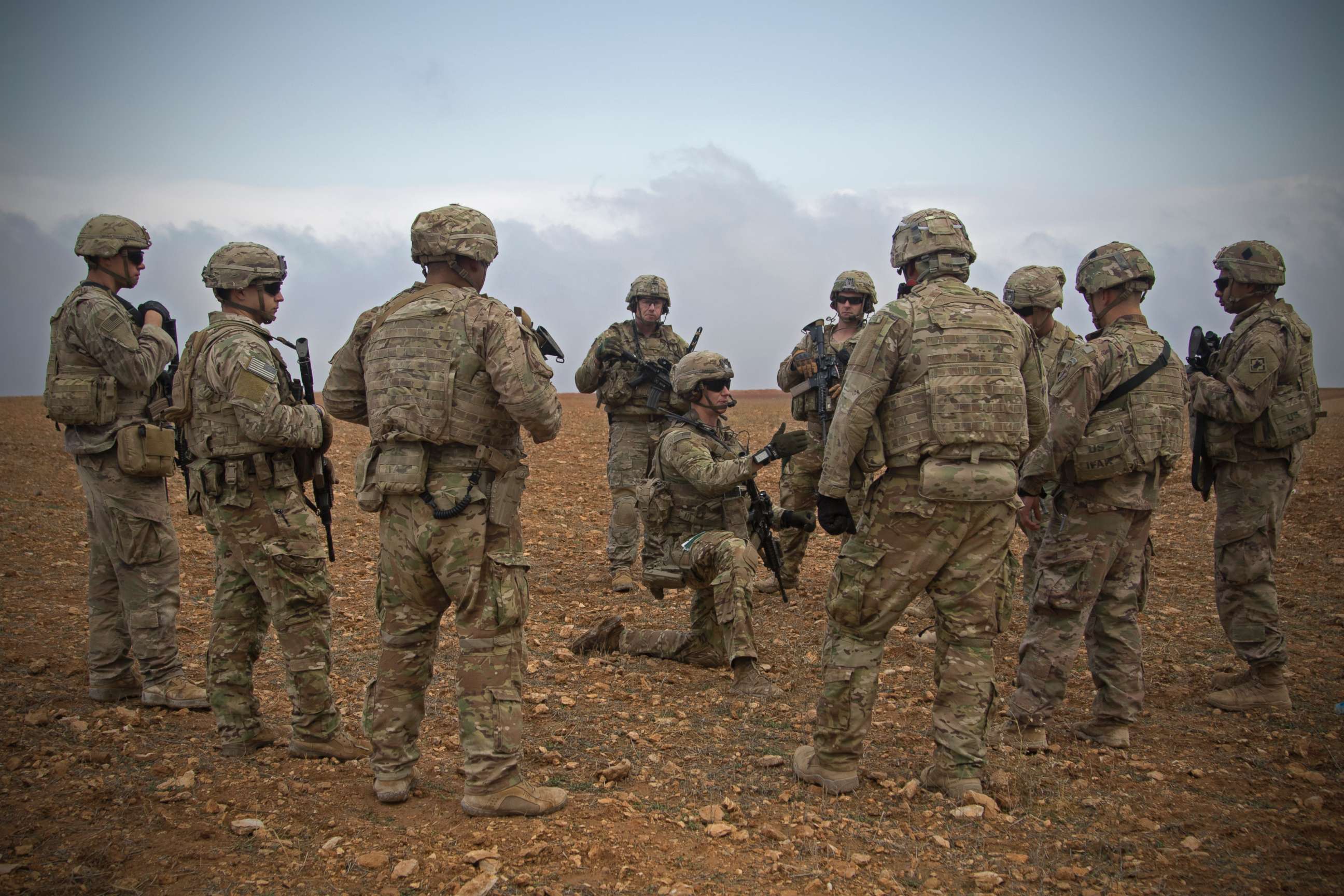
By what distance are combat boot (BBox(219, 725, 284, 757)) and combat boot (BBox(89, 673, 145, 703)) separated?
1.16 meters

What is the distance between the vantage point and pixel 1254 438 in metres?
5.80

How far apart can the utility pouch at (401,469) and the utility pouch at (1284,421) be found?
4.84m

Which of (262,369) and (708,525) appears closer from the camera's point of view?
(262,369)

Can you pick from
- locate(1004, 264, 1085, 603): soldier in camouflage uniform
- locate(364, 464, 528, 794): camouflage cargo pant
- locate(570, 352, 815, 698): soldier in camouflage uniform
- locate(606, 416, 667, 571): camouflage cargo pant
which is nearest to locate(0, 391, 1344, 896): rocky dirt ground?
locate(570, 352, 815, 698): soldier in camouflage uniform

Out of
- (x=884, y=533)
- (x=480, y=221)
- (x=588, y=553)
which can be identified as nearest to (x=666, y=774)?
(x=884, y=533)

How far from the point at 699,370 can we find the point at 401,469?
261 cm

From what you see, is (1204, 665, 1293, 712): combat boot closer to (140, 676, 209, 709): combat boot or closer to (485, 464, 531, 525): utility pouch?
(485, 464, 531, 525): utility pouch

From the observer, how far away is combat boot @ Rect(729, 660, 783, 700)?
591 centimetres

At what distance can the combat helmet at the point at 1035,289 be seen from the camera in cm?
660

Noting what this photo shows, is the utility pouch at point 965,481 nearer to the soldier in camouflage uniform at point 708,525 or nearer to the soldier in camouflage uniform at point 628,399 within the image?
the soldier in camouflage uniform at point 708,525

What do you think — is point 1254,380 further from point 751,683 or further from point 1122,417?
point 751,683

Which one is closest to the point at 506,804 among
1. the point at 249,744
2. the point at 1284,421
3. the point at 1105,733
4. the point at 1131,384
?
the point at 249,744

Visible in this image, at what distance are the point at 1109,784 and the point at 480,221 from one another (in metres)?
3.97

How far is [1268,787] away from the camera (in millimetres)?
4594
